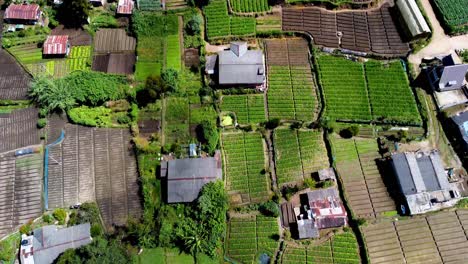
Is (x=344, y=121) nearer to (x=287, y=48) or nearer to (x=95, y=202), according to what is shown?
(x=287, y=48)

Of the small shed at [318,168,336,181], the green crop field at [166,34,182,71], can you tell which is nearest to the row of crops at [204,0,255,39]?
the green crop field at [166,34,182,71]

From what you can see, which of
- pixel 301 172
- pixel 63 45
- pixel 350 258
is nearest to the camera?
pixel 350 258

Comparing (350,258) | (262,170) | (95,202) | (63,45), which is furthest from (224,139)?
(63,45)

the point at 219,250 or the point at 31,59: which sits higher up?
the point at 31,59

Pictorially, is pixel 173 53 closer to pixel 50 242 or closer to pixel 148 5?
pixel 148 5

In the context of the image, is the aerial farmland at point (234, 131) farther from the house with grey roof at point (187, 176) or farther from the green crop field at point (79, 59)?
the green crop field at point (79, 59)

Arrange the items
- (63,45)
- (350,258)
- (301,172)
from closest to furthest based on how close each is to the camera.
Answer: (350,258) → (301,172) → (63,45)

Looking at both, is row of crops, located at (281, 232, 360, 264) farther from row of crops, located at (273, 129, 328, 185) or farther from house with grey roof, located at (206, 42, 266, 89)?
house with grey roof, located at (206, 42, 266, 89)
